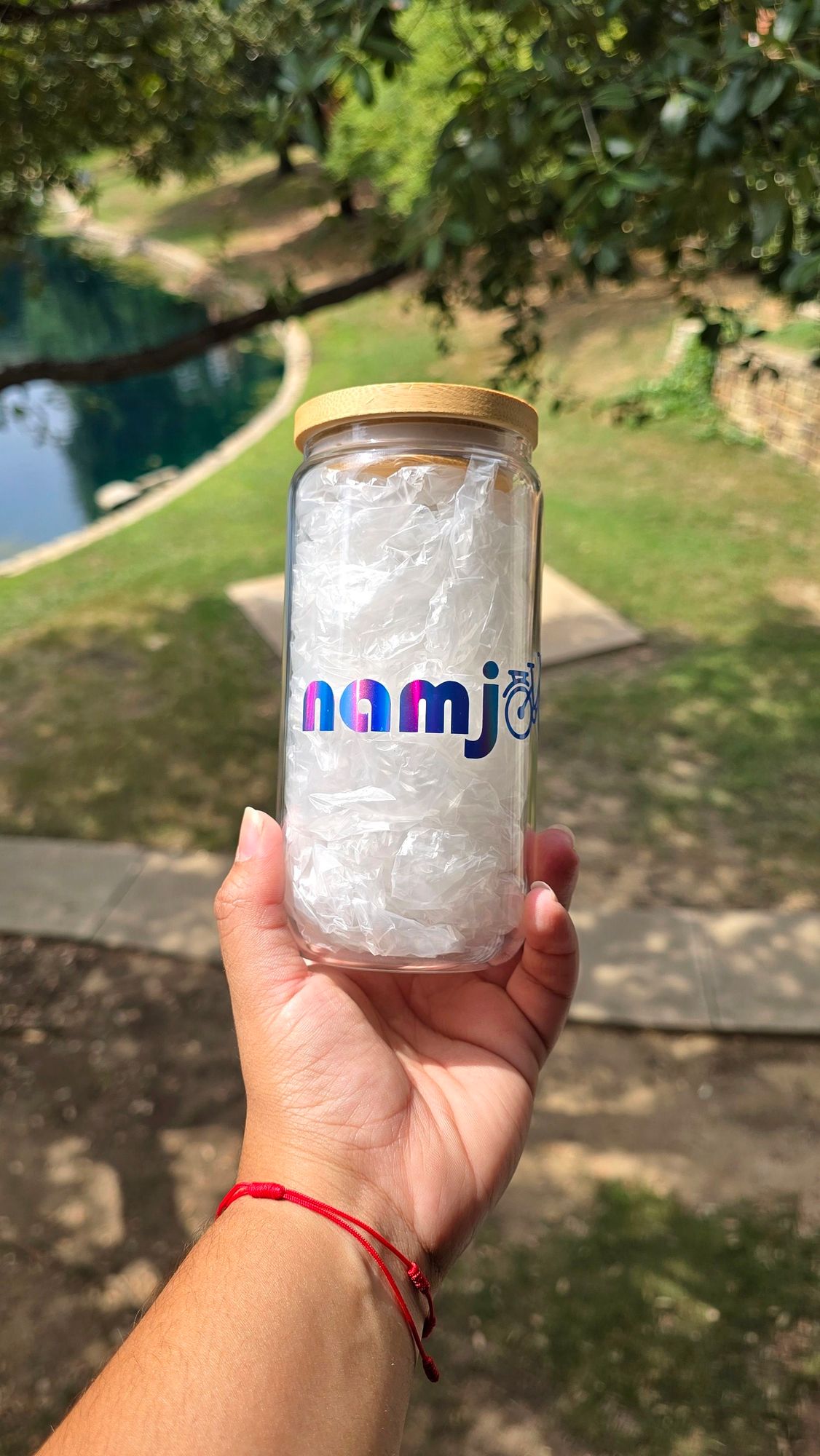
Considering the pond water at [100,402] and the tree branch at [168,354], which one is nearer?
the tree branch at [168,354]

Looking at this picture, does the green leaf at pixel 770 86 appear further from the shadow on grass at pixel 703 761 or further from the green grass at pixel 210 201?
the green grass at pixel 210 201

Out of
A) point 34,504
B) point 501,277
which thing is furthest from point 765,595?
point 34,504

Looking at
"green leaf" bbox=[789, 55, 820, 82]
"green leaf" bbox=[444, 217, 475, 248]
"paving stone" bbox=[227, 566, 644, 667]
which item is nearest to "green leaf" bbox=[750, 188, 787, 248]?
"green leaf" bbox=[789, 55, 820, 82]

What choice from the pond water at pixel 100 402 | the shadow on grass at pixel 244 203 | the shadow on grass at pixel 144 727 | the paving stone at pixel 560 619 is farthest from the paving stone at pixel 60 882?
the shadow on grass at pixel 244 203

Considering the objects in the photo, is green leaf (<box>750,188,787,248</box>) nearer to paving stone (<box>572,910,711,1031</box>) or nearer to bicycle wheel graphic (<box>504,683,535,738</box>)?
bicycle wheel graphic (<box>504,683,535,738</box>)

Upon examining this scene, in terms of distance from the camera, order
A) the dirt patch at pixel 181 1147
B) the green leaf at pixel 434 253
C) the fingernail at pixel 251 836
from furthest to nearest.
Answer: the green leaf at pixel 434 253 → the dirt patch at pixel 181 1147 → the fingernail at pixel 251 836
